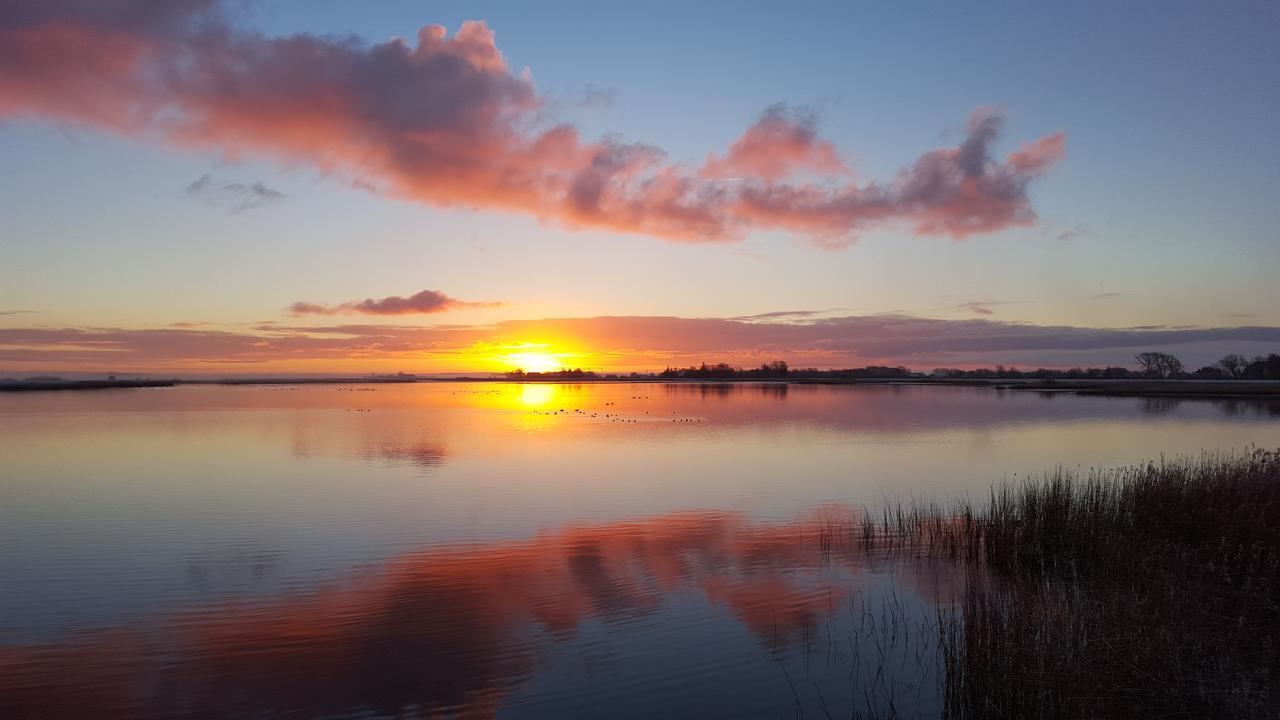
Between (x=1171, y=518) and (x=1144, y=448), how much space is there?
25.4 metres

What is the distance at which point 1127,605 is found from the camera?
9.55 metres

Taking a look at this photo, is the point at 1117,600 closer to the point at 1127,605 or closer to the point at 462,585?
the point at 1127,605

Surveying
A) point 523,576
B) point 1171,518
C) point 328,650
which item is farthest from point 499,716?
point 1171,518

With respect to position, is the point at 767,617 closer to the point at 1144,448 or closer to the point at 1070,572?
the point at 1070,572

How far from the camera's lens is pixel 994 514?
50.1ft

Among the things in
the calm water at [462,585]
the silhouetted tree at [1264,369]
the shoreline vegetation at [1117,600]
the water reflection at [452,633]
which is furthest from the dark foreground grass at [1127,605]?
the silhouetted tree at [1264,369]

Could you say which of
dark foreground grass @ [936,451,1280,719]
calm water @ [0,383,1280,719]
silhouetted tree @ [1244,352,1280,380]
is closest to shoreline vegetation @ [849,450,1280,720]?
dark foreground grass @ [936,451,1280,719]

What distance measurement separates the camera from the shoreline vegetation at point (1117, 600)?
7559mm

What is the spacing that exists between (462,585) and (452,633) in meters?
2.58

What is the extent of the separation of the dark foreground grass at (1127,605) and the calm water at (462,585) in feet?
3.62

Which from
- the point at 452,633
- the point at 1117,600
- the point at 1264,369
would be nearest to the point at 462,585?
the point at 452,633

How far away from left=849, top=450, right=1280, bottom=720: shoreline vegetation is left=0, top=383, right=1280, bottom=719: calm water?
3.18 ft

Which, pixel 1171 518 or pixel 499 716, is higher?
pixel 1171 518

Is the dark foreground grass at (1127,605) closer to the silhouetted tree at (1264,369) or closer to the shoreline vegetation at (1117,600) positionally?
the shoreline vegetation at (1117,600)
